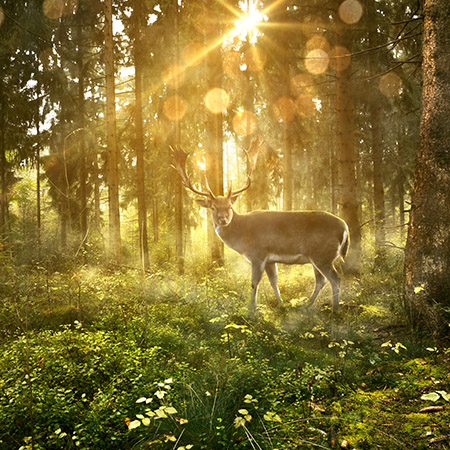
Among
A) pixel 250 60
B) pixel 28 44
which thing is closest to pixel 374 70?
pixel 250 60

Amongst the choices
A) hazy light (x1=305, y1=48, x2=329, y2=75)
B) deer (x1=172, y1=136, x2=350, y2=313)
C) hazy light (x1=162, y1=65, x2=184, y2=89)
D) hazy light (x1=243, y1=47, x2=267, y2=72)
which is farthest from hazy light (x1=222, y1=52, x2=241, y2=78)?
deer (x1=172, y1=136, x2=350, y2=313)

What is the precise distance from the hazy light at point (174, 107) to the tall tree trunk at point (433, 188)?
360 inches

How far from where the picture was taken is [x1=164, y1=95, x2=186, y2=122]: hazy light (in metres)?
12.5

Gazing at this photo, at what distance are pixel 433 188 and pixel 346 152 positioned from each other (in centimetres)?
446

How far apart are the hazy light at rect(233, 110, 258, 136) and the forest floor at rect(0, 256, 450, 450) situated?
9.27 metres

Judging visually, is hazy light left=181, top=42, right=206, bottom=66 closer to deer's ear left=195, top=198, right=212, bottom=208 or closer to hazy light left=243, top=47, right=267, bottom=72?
hazy light left=243, top=47, right=267, bottom=72

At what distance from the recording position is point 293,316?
256 inches

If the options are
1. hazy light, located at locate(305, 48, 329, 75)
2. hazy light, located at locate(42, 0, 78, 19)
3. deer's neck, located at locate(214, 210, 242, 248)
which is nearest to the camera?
deer's neck, located at locate(214, 210, 242, 248)

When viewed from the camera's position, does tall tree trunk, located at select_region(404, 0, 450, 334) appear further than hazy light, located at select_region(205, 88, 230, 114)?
No

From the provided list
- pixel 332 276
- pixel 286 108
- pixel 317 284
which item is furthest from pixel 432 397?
pixel 286 108

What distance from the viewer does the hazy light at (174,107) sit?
12531 millimetres

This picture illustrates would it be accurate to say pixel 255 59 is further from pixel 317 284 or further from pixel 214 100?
pixel 317 284

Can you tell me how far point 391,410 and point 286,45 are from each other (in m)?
10.7

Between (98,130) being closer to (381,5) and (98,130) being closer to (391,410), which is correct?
(381,5)
